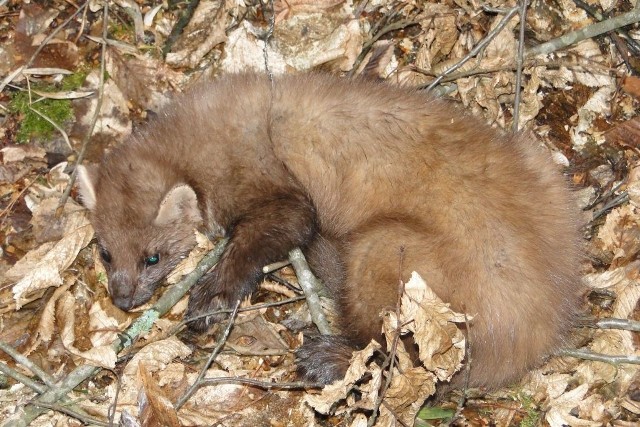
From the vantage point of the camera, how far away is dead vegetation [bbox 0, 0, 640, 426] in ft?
19.6

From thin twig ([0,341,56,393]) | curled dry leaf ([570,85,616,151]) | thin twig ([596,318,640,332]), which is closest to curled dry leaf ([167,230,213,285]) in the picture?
thin twig ([0,341,56,393])

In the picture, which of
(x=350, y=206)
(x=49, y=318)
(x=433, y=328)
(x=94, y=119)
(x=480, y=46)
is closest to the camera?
(x=433, y=328)

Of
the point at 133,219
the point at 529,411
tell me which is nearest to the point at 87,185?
the point at 133,219

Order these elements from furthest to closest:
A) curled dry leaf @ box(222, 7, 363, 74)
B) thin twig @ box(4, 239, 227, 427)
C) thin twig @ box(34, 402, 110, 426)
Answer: curled dry leaf @ box(222, 7, 363, 74), thin twig @ box(4, 239, 227, 427), thin twig @ box(34, 402, 110, 426)

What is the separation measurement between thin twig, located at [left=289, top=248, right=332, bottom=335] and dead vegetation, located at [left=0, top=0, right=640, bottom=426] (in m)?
0.24

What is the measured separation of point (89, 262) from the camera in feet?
22.9

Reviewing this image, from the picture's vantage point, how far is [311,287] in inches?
249

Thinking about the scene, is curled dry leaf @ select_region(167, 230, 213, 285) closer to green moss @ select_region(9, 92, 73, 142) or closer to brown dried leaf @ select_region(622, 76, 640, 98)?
green moss @ select_region(9, 92, 73, 142)

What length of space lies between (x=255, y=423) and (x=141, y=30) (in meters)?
4.01

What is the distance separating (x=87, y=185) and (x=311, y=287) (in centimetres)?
208

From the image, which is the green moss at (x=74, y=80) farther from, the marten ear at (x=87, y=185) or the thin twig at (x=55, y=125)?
the marten ear at (x=87, y=185)

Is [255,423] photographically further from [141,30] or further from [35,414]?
[141,30]

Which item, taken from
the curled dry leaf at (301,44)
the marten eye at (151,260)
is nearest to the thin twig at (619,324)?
the curled dry leaf at (301,44)

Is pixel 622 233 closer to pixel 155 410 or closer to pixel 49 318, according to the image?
pixel 155 410
